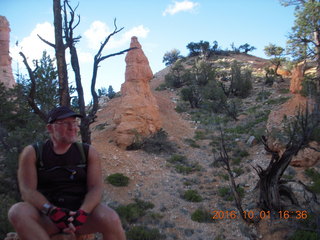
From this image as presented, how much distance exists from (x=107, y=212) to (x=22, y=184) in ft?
2.71

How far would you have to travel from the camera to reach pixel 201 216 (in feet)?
24.4

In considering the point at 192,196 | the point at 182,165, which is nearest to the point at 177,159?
the point at 182,165

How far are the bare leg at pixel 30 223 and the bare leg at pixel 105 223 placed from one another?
0.33m

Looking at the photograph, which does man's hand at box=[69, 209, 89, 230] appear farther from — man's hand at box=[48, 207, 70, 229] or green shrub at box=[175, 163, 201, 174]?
green shrub at box=[175, 163, 201, 174]

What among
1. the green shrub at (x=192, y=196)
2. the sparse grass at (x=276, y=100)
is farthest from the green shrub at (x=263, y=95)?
the green shrub at (x=192, y=196)

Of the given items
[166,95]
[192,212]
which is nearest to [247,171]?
[192,212]

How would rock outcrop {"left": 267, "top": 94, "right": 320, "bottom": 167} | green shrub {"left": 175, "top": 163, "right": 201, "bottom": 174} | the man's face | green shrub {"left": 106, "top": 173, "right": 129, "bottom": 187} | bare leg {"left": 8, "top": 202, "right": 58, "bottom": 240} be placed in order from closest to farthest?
bare leg {"left": 8, "top": 202, "right": 58, "bottom": 240} < the man's face < green shrub {"left": 106, "top": 173, "right": 129, "bottom": 187} < rock outcrop {"left": 267, "top": 94, "right": 320, "bottom": 167} < green shrub {"left": 175, "top": 163, "right": 201, "bottom": 174}

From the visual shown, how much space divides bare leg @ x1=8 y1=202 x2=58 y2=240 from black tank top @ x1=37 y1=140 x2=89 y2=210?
0.22m

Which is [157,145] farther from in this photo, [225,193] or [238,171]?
[225,193]

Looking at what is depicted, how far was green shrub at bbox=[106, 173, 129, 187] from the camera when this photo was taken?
9.38 metres

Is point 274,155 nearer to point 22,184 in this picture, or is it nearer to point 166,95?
point 22,184

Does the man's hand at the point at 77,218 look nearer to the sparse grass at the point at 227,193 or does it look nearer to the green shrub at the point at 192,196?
the green shrub at the point at 192,196

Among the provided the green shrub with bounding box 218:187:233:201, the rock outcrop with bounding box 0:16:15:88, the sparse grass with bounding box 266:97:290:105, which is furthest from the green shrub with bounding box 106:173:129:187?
the rock outcrop with bounding box 0:16:15:88

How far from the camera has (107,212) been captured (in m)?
2.68
